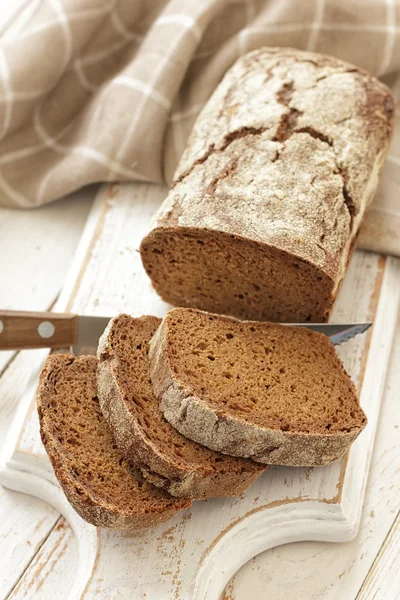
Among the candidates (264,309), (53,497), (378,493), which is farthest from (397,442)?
(53,497)

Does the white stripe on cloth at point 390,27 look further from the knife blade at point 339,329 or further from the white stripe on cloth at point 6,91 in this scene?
the white stripe on cloth at point 6,91

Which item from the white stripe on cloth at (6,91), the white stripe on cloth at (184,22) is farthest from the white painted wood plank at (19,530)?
the white stripe on cloth at (184,22)

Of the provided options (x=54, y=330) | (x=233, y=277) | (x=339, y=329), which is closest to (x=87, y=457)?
(x=54, y=330)

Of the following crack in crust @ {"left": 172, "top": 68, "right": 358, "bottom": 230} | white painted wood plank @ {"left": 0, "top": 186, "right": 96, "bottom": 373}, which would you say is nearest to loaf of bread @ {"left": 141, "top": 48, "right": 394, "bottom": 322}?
crack in crust @ {"left": 172, "top": 68, "right": 358, "bottom": 230}

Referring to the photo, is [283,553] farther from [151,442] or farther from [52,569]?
[52,569]

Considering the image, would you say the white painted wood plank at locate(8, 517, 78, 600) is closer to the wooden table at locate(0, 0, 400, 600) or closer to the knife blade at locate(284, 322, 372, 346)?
the wooden table at locate(0, 0, 400, 600)

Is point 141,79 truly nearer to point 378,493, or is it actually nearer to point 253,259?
point 253,259
